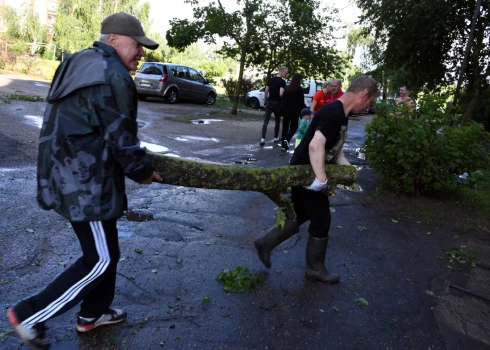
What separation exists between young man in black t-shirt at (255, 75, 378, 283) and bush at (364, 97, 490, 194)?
10.2ft

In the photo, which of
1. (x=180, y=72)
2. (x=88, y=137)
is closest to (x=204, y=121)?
(x=180, y=72)

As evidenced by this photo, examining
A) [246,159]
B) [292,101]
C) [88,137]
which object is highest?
[292,101]

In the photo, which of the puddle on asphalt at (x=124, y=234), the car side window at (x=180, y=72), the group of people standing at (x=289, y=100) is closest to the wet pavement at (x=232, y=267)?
the puddle on asphalt at (x=124, y=234)

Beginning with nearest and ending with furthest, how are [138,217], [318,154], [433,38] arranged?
1. [318,154]
2. [138,217]
3. [433,38]

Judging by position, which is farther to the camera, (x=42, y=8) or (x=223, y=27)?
(x=42, y=8)

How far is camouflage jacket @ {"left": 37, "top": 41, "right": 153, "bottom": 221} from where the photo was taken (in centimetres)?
207

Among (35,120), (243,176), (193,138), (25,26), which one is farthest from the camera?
(25,26)

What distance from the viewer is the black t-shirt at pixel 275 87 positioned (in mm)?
10375

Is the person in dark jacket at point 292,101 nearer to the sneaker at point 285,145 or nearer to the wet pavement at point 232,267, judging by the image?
the sneaker at point 285,145

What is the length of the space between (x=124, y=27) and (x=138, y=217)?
9.56ft

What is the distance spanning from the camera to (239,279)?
347 centimetres

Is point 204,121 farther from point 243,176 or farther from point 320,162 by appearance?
point 243,176

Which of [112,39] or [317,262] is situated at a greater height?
[112,39]

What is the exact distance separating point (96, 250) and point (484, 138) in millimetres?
6084
